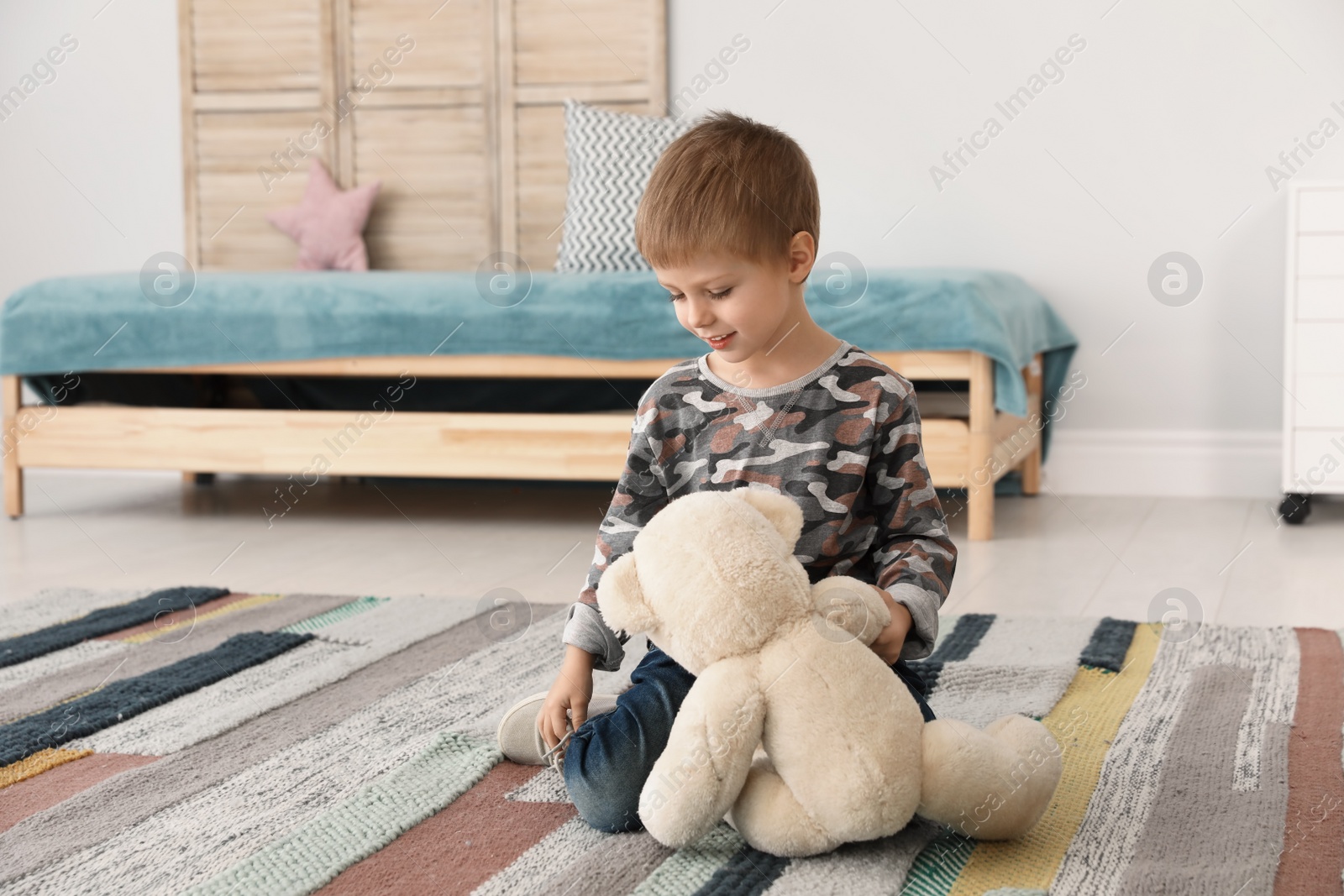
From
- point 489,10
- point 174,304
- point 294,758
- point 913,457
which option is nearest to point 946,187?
point 489,10

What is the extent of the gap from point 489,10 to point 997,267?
4.13 feet

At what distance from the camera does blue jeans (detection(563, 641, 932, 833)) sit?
88 centimetres

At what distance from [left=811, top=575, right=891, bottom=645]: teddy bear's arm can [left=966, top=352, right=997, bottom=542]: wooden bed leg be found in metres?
1.24

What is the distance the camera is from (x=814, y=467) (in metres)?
0.94

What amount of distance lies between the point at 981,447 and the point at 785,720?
1.31 m

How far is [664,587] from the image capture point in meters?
0.83

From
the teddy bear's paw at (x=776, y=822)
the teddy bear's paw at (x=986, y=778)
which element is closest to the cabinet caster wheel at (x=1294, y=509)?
the teddy bear's paw at (x=986, y=778)

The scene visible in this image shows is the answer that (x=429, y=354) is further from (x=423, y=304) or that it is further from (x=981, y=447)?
(x=981, y=447)

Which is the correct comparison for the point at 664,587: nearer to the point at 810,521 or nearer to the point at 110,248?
the point at 810,521

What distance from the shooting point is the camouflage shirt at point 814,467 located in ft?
3.07

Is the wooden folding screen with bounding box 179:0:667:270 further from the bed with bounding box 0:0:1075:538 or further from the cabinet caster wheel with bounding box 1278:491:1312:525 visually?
the cabinet caster wheel with bounding box 1278:491:1312:525

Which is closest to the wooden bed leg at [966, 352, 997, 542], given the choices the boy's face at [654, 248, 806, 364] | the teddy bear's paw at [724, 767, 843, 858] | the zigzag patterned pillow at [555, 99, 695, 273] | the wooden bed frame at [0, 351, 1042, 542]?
the wooden bed frame at [0, 351, 1042, 542]

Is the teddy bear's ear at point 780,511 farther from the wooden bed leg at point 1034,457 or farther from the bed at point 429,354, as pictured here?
the wooden bed leg at point 1034,457

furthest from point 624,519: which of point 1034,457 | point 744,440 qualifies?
point 1034,457
